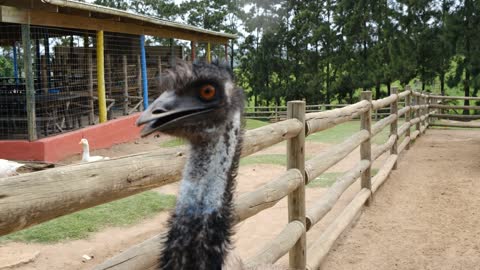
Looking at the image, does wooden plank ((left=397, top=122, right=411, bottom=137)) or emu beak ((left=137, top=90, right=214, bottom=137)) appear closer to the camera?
emu beak ((left=137, top=90, right=214, bottom=137))

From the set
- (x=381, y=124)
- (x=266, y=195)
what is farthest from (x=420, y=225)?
(x=266, y=195)

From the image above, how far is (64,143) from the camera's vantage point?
32.1 feet

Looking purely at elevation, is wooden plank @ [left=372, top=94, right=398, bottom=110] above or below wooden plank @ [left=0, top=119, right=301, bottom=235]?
above

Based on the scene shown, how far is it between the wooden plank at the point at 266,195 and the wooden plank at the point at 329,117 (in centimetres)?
47

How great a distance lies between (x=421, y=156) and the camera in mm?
10305

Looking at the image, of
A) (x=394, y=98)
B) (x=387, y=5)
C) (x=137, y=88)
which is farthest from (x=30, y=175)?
(x=387, y=5)

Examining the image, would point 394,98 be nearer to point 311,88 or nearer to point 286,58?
point 311,88

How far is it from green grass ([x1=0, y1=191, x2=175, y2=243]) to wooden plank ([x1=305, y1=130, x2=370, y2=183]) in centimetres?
138

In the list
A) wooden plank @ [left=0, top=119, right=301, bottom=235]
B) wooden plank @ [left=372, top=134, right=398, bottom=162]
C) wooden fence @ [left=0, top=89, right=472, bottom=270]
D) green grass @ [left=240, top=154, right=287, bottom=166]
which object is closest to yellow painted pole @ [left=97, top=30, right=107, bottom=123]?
green grass @ [left=240, top=154, right=287, bottom=166]

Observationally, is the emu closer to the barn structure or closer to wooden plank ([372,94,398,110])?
the barn structure

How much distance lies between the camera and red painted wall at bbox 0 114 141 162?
29.8 feet

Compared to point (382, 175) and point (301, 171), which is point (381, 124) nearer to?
point (382, 175)

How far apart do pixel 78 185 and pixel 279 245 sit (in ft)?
6.18

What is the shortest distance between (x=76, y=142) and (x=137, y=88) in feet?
17.5
